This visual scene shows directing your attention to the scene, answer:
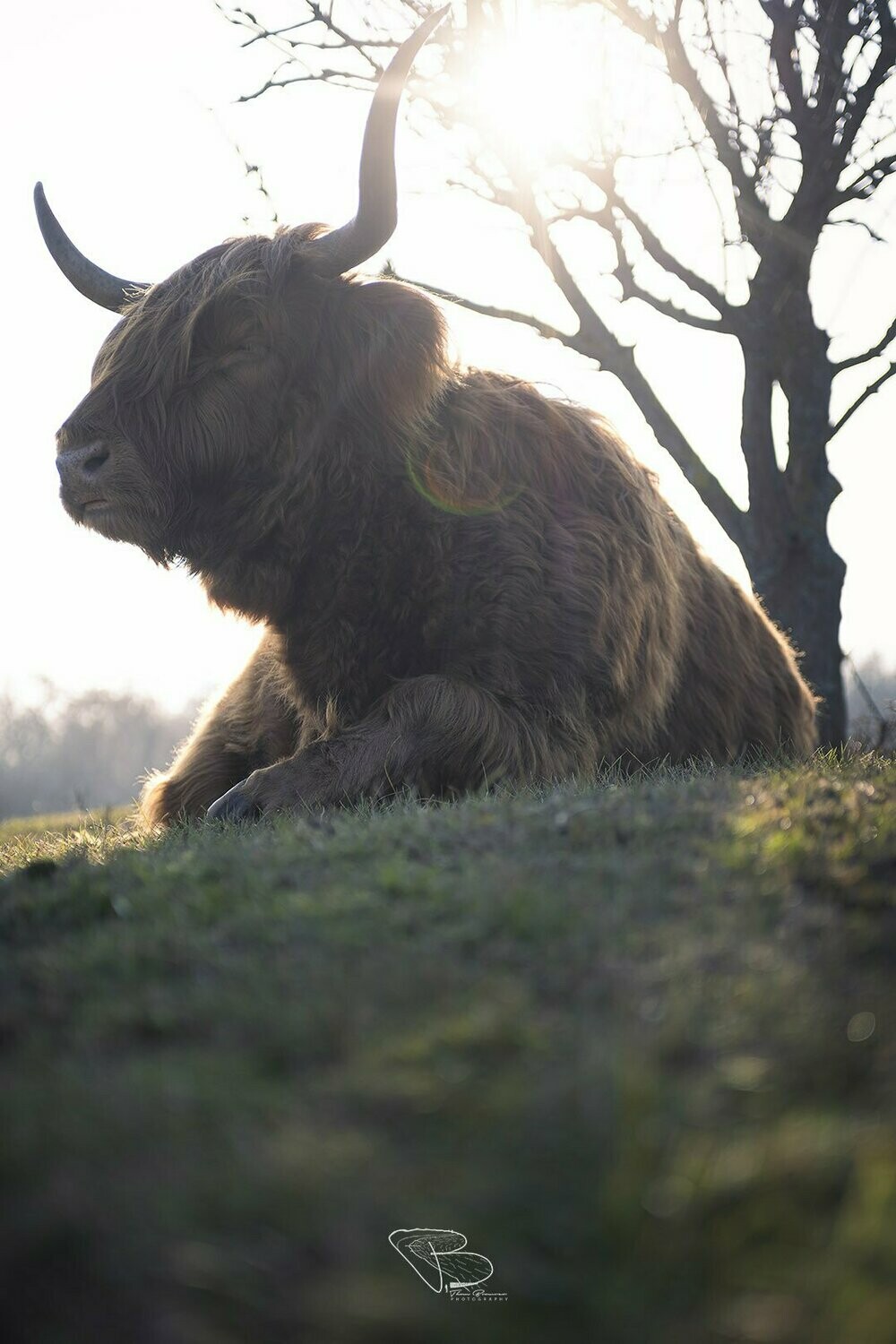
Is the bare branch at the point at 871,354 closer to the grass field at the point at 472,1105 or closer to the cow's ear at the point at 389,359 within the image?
the cow's ear at the point at 389,359

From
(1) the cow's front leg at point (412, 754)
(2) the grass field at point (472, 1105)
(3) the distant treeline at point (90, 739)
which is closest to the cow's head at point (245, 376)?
(1) the cow's front leg at point (412, 754)

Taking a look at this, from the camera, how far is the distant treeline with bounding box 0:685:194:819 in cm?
8062

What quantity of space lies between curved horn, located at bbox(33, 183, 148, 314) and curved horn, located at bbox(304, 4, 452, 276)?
1143 millimetres

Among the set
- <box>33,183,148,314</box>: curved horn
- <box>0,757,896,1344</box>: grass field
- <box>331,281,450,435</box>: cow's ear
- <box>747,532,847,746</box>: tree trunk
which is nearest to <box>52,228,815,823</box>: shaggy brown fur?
<box>331,281,450,435</box>: cow's ear

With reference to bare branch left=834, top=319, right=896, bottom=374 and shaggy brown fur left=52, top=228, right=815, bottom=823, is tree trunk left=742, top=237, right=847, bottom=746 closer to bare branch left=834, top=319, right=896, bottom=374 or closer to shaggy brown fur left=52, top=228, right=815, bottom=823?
bare branch left=834, top=319, right=896, bottom=374

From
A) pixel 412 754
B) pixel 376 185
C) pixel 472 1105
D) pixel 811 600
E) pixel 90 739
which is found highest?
pixel 376 185

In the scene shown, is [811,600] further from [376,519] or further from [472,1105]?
[472,1105]

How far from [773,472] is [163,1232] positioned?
8.64 metres

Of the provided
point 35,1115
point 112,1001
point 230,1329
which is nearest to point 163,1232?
point 230,1329

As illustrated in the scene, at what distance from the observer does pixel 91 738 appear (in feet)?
275

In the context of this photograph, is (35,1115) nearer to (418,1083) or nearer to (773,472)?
(418,1083)

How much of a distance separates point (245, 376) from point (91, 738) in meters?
83.7

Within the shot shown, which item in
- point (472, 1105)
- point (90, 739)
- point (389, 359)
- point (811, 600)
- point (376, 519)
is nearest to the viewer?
point (472, 1105)

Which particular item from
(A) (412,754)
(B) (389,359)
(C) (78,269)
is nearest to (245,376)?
(B) (389,359)
